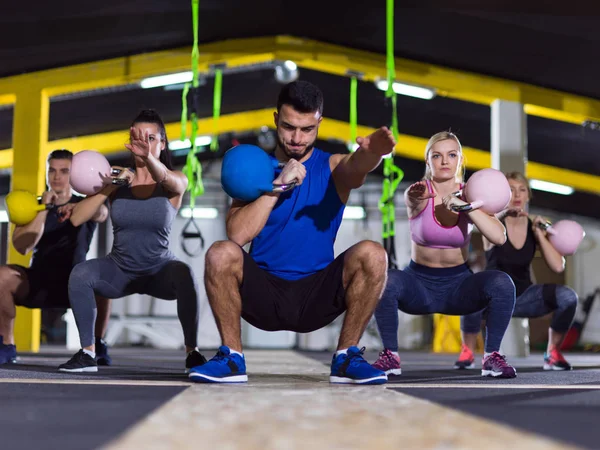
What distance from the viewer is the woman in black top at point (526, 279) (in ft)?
14.1

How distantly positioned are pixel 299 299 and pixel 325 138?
25.9ft

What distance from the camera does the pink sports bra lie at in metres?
3.58

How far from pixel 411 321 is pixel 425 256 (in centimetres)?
870

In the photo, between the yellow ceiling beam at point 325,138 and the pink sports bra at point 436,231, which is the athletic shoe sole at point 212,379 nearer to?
the pink sports bra at point 436,231

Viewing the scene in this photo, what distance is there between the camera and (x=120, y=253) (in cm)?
351

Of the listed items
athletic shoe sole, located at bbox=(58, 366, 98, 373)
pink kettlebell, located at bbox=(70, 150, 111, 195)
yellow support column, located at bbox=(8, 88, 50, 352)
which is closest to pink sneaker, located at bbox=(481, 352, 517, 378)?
athletic shoe sole, located at bbox=(58, 366, 98, 373)

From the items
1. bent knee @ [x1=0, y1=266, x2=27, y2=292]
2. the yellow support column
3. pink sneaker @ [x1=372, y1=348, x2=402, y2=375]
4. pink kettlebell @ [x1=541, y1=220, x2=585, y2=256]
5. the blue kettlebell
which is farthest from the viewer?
the yellow support column

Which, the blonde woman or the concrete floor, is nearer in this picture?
the concrete floor

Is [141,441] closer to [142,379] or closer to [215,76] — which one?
[142,379]

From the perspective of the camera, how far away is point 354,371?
2564 mm

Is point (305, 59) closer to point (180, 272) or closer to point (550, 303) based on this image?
point (550, 303)

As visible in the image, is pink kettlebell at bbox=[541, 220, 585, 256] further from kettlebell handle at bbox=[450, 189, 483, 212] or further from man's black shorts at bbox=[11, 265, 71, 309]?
man's black shorts at bbox=[11, 265, 71, 309]

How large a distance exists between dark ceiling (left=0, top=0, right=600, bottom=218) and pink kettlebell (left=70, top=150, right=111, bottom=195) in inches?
99.2

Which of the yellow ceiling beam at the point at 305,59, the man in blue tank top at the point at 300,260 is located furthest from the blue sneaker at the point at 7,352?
the yellow ceiling beam at the point at 305,59
